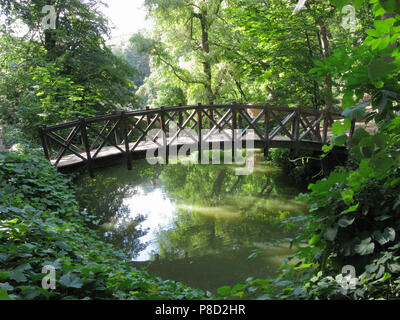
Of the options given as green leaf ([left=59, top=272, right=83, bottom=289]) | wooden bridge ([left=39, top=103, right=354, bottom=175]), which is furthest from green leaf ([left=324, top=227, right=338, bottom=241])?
wooden bridge ([left=39, top=103, right=354, bottom=175])

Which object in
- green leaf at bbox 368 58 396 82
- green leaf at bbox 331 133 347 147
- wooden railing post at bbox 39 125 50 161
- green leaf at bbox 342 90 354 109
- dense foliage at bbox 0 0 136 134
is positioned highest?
dense foliage at bbox 0 0 136 134

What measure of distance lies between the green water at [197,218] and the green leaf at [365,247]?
1.32 metres

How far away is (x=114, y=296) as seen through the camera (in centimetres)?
252

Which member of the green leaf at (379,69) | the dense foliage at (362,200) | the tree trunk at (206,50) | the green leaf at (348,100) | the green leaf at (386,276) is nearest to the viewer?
the green leaf at (379,69)

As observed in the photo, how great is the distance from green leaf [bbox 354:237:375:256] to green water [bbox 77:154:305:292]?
1.32 metres

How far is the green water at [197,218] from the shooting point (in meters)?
6.29

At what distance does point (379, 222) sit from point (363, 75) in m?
1.16

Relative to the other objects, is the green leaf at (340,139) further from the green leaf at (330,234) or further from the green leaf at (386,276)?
the green leaf at (386,276)

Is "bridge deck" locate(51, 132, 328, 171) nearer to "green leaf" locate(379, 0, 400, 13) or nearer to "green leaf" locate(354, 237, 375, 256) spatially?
"green leaf" locate(354, 237, 375, 256)

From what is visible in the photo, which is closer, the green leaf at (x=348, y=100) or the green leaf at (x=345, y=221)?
the green leaf at (x=348, y=100)

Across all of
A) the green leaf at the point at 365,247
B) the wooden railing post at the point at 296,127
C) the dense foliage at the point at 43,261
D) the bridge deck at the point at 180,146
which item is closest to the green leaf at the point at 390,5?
the green leaf at the point at 365,247

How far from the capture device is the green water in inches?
247
